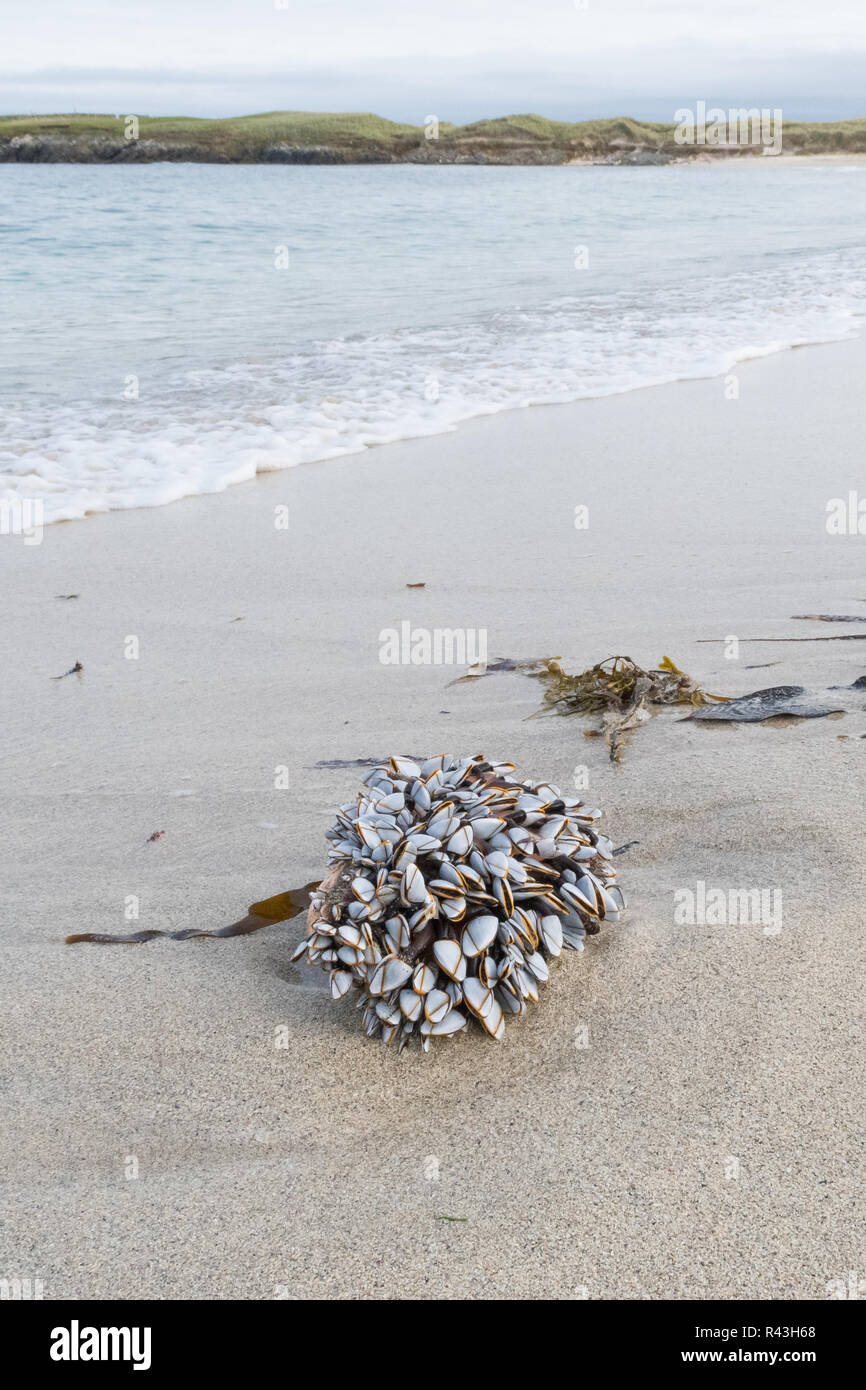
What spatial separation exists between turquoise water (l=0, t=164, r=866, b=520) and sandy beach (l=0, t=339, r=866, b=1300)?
7.94 feet

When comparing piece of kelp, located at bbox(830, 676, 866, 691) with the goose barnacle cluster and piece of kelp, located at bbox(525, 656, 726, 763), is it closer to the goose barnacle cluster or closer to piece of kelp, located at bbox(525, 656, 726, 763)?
piece of kelp, located at bbox(525, 656, 726, 763)

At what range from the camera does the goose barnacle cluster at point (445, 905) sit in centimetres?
170

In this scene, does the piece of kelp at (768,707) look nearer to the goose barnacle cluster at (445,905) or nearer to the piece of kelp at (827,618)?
the piece of kelp at (827,618)

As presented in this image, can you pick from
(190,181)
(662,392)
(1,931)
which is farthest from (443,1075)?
(190,181)

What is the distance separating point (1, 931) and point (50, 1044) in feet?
1.63

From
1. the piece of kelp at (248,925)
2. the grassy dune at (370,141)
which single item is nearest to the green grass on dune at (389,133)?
the grassy dune at (370,141)

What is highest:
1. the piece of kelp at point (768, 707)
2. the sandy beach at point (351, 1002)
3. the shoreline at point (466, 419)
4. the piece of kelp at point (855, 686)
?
the shoreline at point (466, 419)

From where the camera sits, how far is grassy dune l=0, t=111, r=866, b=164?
65.2 meters

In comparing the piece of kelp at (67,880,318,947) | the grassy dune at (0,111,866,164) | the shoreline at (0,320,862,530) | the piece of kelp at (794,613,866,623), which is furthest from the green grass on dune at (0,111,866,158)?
the piece of kelp at (67,880,318,947)

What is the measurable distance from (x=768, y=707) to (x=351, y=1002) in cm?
162

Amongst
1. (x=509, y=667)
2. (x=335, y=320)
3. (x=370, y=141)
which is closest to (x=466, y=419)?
(x=509, y=667)

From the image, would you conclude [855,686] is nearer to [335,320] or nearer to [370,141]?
[335,320]

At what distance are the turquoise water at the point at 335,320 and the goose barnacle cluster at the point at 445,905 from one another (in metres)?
4.41

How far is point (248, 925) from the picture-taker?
2143mm
